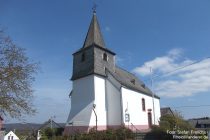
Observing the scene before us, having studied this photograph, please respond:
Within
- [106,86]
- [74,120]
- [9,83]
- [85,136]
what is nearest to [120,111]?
[106,86]

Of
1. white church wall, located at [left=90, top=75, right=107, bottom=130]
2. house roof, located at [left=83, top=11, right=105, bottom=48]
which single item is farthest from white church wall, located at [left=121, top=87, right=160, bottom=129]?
house roof, located at [left=83, top=11, right=105, bottom=48]

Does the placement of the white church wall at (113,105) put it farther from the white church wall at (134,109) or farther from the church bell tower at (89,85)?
the white church wall at (134,109)

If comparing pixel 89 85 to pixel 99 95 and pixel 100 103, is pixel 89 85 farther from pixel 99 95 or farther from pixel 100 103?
pixel 100 103

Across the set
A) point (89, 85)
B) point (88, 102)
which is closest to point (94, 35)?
point (89, 85)

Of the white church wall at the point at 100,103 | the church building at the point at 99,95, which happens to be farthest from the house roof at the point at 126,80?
the white church wall at the point at 100,103

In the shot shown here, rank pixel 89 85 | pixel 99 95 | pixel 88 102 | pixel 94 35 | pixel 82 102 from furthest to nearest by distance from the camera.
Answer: pixel 94 35 < pixel 82 102 < pixel 89 85 < pixel 99 95 < pixel 88 102

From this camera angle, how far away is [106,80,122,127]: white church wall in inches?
1165

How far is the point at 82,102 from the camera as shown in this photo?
3073 cm

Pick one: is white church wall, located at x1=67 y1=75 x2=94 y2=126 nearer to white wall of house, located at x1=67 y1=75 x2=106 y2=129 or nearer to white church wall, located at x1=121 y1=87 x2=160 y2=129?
white wall of house, located at x1=67 y1=75 x2=106 y2=129

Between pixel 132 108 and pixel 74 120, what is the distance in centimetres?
805

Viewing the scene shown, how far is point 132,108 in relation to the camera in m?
32.3

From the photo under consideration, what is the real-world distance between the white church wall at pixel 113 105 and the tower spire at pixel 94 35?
19.4 feet

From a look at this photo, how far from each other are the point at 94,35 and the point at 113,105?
10492 mm

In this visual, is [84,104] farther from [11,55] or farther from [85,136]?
[11,55]
